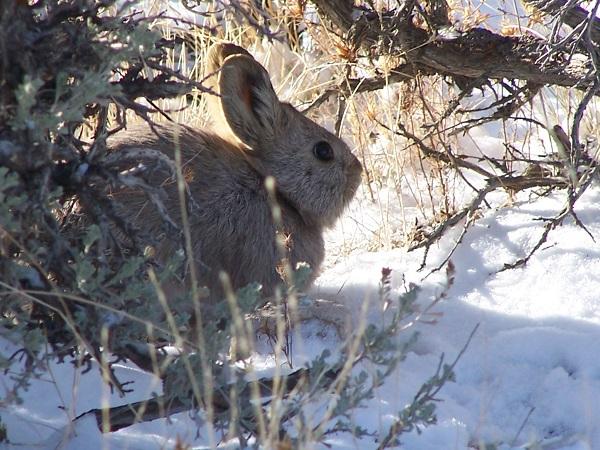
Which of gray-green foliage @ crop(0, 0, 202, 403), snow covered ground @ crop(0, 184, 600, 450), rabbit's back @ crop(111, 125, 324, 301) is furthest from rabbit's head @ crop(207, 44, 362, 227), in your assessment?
gray-green foliage @ crop(0, 0, 202, 403)

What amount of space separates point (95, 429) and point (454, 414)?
58.7 inches

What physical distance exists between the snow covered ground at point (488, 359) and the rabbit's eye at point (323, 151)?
0.69 meters

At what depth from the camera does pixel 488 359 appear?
430 centimetres

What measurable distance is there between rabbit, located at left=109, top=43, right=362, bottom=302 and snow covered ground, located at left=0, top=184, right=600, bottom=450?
1.50 feet

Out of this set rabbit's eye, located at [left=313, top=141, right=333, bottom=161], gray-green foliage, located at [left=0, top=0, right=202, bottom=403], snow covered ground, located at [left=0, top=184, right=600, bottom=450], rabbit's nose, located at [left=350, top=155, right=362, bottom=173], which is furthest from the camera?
rabbit's nose, located at [left=350, top=155, right=362, bottom=173]

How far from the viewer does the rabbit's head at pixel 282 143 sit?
193 inches

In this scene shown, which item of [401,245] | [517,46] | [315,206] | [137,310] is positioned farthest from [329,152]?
[137,310]

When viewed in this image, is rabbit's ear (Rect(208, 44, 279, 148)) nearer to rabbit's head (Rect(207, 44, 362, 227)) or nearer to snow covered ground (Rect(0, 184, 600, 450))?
rabbit's head (Rect(207, 44, 362, 227))

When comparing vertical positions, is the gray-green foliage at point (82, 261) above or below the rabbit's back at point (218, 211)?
below

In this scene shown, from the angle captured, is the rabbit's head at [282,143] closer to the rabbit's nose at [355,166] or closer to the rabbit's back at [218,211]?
the rabbit's nose at [355,166]

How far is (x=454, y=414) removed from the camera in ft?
12.7

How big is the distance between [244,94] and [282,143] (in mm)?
398

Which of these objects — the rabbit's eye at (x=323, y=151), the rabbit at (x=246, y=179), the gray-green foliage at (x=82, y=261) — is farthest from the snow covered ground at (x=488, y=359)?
the rabbit's eye at (x=323, y=151)

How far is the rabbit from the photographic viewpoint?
14.7ft
